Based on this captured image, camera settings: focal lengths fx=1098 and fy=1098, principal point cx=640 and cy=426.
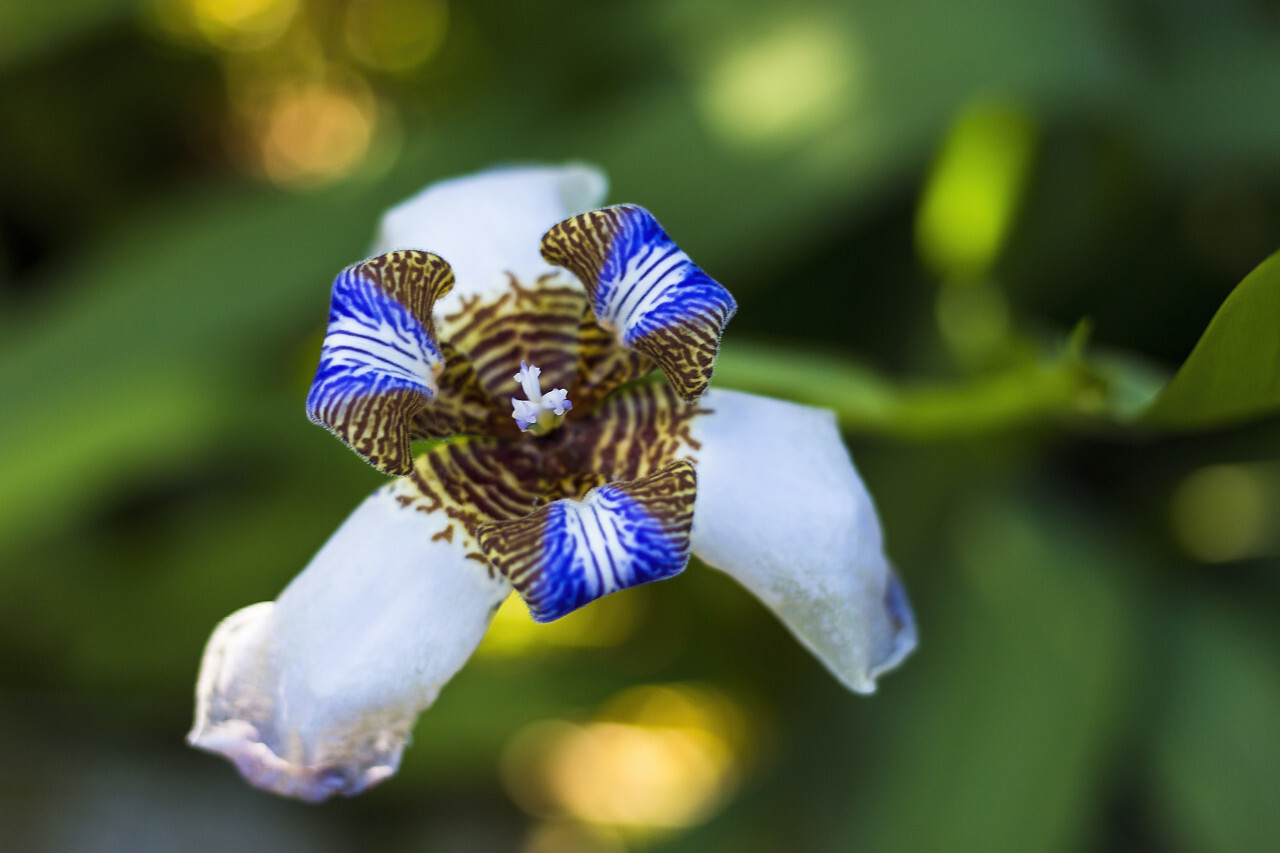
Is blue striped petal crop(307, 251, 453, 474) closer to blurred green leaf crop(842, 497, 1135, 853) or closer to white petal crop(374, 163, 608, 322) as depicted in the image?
white petal crop(374, 163, 608, 322)

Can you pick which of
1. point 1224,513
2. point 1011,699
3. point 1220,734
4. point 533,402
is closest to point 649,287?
point 533,402

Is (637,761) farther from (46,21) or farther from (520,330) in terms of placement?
(46,21)

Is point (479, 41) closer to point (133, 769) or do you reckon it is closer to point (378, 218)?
point (378, 218)

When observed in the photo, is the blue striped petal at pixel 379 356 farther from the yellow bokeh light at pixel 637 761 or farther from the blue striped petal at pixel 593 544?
the yellow bokeh light at pixel 637 761

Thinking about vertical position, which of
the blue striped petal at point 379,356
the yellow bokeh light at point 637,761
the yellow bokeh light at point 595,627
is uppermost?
the blue striped petal at point 379,356

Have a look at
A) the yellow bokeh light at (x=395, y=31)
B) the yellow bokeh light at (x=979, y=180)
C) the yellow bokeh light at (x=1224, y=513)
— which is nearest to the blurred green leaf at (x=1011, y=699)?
the yellow bokeh light at (x=1224, y=513)

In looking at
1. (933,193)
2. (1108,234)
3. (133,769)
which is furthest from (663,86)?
(133,769)
